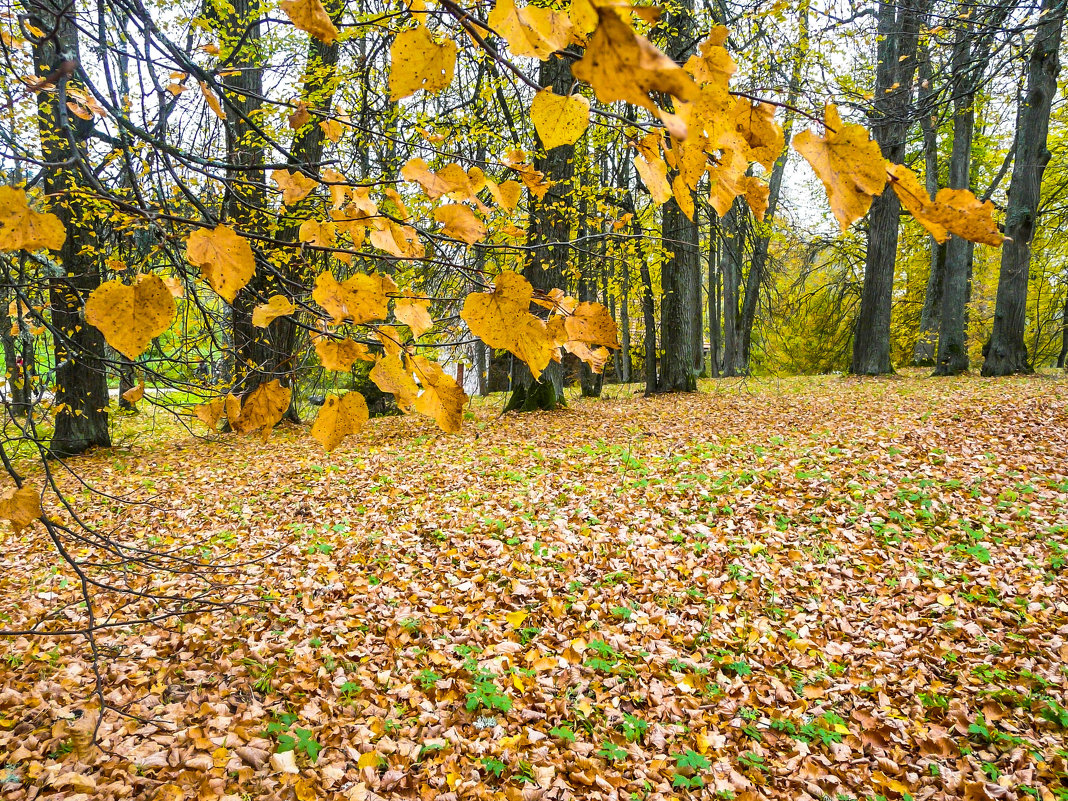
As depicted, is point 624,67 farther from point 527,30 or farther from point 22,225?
point 22,225

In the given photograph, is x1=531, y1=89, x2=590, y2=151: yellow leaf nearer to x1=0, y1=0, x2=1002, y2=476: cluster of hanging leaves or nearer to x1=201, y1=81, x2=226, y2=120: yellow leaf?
x1=0, y1=0, x2=1002, y2=476: cluster of hanging leaves

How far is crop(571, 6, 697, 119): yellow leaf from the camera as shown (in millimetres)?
279

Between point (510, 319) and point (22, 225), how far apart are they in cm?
55

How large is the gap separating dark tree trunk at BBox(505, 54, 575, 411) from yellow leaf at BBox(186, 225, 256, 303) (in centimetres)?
537

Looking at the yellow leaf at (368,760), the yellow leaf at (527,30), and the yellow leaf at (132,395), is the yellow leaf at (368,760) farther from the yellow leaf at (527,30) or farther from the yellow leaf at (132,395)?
the yellow leaf at (527,30)

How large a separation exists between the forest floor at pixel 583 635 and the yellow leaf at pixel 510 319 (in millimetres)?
1243

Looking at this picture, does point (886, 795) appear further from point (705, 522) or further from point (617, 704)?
point (705, 522)

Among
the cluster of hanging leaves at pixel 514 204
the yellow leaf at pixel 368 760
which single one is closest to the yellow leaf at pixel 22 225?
the cluster of hanging leaves at pixel 514 204

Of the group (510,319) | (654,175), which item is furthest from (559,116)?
(510,319)

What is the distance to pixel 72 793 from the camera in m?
1.95

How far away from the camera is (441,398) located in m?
0.70

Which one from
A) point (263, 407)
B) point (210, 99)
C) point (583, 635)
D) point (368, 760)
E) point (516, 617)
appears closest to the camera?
point (263, 407)

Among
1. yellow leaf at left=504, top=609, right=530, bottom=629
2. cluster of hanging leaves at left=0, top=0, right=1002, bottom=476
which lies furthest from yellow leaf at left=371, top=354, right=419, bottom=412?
yellow leaf at left=504, top=609, right=530, bottom=629

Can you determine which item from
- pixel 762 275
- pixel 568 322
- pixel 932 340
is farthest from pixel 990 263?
pixel 568 322
